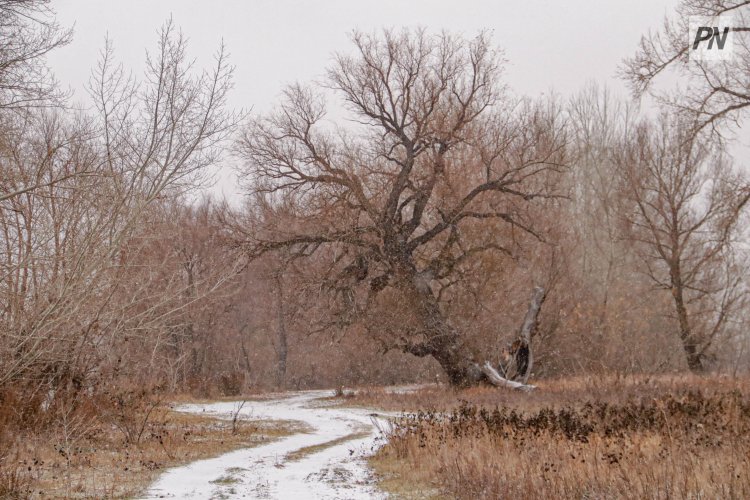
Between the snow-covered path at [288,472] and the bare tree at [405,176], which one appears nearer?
the snow-covered path at [288,472]

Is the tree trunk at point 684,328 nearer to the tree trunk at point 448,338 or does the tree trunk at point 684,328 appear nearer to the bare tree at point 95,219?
the tree trunk at point 448,338

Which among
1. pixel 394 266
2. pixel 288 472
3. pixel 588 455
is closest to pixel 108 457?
pixel 288 472

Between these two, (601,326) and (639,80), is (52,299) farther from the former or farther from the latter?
(601,326)

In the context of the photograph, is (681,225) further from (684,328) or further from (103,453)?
(103,453)

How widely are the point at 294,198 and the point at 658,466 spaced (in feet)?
56.4

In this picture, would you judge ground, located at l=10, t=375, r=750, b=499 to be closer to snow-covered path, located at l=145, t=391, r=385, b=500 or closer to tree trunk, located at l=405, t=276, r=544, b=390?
snow-covered path, located at l=145, t=391, r=385, b=500

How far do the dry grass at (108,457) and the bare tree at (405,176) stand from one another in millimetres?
9634

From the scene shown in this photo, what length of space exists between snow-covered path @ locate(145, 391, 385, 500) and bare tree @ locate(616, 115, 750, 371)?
61.2 feet

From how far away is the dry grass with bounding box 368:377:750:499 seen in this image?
5793 millimetres

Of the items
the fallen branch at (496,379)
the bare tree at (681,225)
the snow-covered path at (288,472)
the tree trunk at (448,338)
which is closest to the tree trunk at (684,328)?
the bare tree at (681,225)

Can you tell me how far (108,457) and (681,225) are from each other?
1003 inches

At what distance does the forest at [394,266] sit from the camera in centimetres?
874

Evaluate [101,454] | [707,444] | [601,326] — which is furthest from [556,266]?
[101,454]

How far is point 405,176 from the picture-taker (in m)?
21.5
